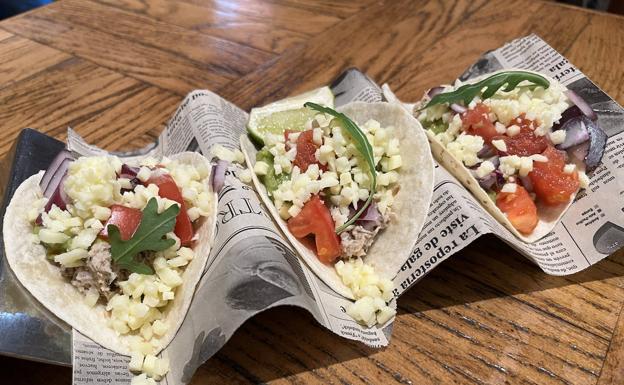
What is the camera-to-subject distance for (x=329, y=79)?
327 cm

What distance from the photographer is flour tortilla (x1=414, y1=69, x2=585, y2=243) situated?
6.79ft

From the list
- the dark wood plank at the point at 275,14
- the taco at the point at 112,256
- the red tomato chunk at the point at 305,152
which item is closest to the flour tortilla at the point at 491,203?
the red tomato chunk at the point at 305,152

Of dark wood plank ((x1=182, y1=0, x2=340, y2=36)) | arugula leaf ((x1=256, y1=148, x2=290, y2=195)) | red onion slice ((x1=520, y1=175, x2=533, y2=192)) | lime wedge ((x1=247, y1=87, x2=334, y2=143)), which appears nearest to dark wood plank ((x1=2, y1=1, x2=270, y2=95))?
dark wood plank ((x1=182, y1=0, x2=340, y2=36))

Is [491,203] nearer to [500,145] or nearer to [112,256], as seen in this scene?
[500,145]

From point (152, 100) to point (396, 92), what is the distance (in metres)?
1.39

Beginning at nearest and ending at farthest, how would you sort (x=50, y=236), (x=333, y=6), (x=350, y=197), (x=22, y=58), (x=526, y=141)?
(x=50, y=236) < (x=350, y=197) < (x=526, y=141) < (x=22, y=58) < (x=333, y=6)

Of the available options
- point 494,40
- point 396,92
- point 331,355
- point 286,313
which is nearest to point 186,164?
point 286,313

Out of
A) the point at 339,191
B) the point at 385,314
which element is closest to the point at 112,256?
the point at 339,191

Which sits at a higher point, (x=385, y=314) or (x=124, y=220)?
(x=124, y=220)

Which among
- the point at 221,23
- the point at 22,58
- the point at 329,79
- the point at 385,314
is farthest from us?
the point at 221,23

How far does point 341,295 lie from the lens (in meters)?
1.88

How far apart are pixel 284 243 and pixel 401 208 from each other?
49 cm

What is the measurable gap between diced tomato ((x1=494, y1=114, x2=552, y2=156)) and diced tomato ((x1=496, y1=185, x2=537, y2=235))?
0.51ft

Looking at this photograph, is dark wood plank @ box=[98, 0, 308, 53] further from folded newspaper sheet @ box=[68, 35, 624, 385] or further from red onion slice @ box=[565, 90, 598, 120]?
red onion slice @ box=[565, 90, 598, 120]
